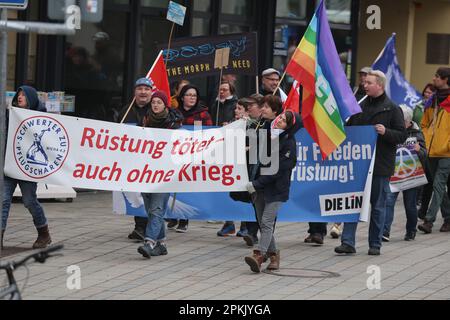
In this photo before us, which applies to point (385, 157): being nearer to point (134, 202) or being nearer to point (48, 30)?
point (134, 202)

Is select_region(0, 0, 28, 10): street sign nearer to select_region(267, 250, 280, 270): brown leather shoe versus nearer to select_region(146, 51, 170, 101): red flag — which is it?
select_region(267, 250, 280, 270): brown leather shoe

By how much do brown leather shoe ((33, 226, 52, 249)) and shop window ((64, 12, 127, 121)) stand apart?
553cm

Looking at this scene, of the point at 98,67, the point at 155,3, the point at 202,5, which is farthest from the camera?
the point at 202,5

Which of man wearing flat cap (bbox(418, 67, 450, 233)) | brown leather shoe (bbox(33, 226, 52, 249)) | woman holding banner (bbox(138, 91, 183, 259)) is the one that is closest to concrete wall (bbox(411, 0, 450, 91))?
man wearing flat cap (bbox(418, 67, 450, 233))

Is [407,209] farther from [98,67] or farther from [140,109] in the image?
[98,67]

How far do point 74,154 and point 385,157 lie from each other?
10.6ft

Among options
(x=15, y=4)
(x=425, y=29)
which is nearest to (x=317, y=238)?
(x=15, y=4)

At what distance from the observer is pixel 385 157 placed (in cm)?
Result: 1238

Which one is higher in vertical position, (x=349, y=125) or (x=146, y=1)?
(x=146, y=1)

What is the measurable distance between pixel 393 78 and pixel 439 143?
1615 millimetres

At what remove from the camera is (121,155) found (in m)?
11.8

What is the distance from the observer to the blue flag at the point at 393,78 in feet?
50.7

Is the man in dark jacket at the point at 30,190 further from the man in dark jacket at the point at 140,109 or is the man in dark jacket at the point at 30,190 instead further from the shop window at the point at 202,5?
the shop window at the point at 202,5
